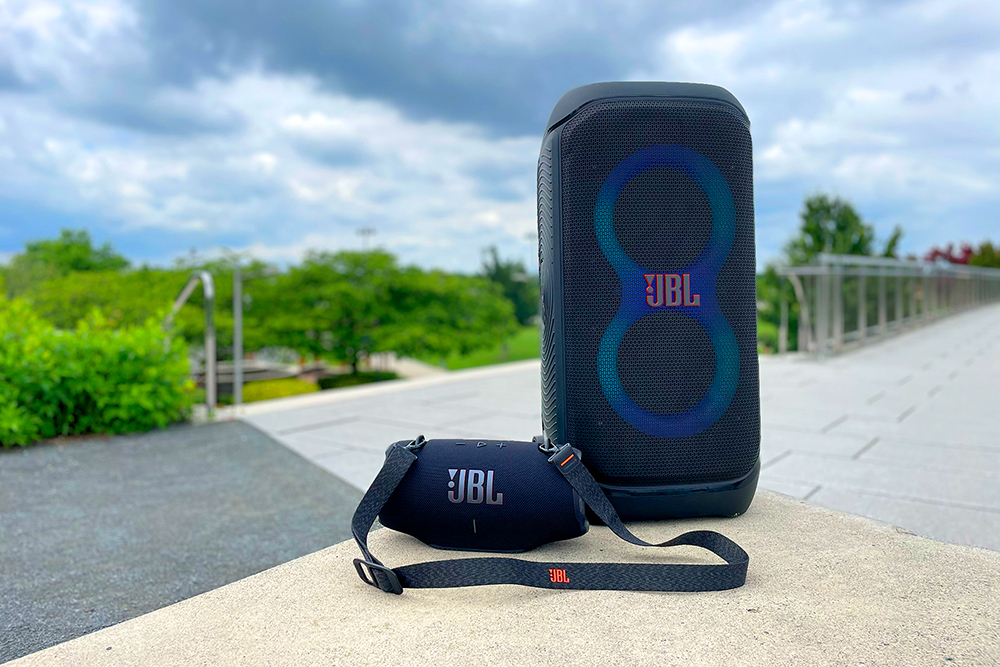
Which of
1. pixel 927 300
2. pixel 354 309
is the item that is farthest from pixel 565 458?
pixel 354 309


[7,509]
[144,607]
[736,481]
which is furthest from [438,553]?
[7,509]

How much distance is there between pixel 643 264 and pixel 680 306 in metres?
0.11

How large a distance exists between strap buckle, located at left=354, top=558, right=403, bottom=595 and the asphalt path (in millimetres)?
1146

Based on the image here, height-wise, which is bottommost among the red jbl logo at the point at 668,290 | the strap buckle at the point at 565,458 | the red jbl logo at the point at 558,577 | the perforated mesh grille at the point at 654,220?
the red jbl logo at the point at 558,577

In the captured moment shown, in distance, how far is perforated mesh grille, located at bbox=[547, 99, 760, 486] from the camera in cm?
133

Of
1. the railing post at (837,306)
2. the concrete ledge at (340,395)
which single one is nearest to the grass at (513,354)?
the railing post at (837,306)

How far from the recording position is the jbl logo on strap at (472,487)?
1.26m

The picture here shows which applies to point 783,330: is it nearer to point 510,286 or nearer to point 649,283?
point 649,283

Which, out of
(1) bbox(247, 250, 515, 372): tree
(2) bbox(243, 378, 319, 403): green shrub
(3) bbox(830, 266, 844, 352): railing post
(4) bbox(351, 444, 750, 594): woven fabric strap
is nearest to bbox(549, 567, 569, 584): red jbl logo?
(4) bbox(351, 444, 750, 594): woven fabric strap

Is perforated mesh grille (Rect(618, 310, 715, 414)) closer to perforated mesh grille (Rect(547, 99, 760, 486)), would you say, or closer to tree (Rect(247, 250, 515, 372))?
perforated mesh grille (Rect(547, 99, 760, 486))

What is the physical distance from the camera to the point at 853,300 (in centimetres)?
977

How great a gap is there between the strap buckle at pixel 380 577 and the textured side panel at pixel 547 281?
0.45m

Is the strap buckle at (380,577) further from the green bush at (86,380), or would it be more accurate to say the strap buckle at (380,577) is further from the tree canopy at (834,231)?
the tree canopy at (834,231)

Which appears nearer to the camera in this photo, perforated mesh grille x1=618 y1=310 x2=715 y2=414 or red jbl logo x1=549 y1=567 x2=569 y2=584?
red jbl logo x1=549 y1=567 x2=569 y2=584
